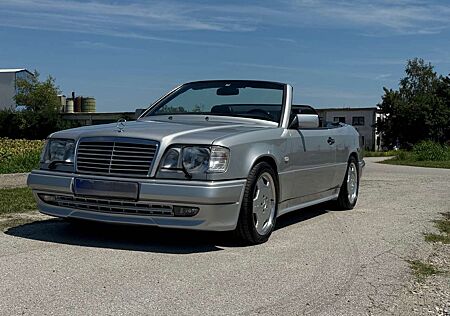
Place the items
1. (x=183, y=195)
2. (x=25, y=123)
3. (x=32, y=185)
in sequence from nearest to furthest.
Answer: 1. (x=183, y=195)
2. (x=32, y=185)
3. (x=25, y=123)

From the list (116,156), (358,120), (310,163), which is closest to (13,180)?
(310,163)

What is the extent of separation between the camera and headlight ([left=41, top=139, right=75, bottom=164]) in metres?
6.02

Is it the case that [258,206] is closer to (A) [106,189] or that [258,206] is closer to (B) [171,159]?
(B) [171,159]

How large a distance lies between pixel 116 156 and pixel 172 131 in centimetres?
54

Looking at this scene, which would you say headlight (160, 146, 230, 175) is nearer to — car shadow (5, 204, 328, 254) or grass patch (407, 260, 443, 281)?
car shadow (5, 204, 328, 254)

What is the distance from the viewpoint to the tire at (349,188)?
8789 mm

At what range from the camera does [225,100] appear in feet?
24.8

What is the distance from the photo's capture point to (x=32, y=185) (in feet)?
20.1

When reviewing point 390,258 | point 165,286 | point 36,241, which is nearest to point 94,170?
point 36,241

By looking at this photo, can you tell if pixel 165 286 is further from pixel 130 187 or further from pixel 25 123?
pixel 25 123

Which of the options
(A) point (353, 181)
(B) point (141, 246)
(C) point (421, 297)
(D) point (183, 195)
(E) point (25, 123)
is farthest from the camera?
(E) point (25, 123)

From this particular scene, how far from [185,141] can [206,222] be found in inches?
28.1

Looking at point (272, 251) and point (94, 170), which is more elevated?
point (94, 170)

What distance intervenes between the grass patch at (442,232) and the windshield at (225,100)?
2.05 m
